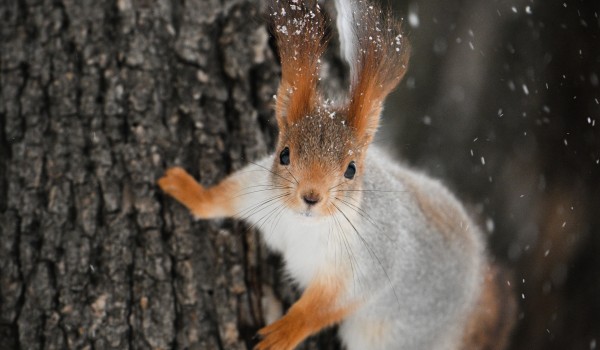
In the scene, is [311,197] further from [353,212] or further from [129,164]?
[129,164]

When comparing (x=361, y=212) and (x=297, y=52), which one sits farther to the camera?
(x=361, y=212)

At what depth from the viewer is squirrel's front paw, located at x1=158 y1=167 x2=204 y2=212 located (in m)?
2.35

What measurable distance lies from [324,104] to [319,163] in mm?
231

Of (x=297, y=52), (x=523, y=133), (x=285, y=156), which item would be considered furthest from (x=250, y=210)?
(x=523, y=133)

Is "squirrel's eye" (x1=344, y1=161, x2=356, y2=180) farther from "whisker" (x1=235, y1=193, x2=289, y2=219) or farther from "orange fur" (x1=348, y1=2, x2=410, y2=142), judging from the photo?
"whisker" (x1=235, y1=193, x2=289, y2=219)

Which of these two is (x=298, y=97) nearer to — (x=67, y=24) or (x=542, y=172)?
(x=67, y=24)

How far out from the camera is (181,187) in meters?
2.36

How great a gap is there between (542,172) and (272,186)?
2.32m

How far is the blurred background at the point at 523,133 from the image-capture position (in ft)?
11.8

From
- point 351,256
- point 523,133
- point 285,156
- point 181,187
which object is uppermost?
point 523,133

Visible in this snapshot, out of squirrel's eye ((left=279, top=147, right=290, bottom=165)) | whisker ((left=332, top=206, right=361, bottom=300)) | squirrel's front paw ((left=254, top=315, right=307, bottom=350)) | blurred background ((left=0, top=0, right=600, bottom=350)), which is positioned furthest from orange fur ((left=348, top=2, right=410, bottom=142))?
squirrel's front paw ((left=254, top=315, right=307, bottom=350))

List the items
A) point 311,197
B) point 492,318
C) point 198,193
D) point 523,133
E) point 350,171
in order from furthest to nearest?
point 523,133 < point 492,318 < point 198,193 < point 350,171 < point 311,197

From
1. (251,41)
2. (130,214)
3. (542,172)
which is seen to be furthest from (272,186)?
(542,172)

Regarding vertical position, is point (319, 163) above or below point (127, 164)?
below
